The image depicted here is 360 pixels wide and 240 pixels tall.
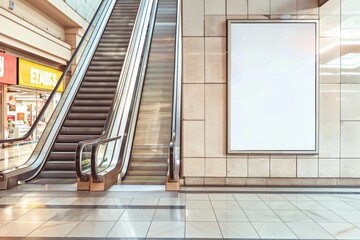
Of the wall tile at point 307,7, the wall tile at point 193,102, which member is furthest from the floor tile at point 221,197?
the wall tile at point 307,7

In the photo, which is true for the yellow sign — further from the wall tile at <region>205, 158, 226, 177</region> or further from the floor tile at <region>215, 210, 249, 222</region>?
the floor tile at <region>215, 210, 249, 222</region>

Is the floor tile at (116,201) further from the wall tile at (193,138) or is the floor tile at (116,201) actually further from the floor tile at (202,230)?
the wall tile at (193,138)

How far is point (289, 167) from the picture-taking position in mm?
5180

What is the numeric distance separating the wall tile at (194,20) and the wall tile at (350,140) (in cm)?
291

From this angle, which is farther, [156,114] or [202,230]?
[156,114]

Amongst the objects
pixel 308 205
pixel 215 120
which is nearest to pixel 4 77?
pixel 215 120

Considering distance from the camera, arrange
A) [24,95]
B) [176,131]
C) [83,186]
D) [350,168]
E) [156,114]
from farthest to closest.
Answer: [24,95]
[156,114]
[176,131]
[350,168]
[83,186]

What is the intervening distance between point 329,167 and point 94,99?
5.23m

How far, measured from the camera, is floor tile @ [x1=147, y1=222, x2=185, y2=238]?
9.75 feet

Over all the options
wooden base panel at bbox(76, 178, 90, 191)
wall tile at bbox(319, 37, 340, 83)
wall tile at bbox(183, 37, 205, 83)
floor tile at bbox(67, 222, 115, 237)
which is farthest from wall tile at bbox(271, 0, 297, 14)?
floor tile at bbox(67, 222, 115, 237)

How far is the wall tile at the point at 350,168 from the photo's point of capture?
16.9 feet

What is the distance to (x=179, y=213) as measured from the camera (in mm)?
3660

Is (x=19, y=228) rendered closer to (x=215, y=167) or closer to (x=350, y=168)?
(x=215, y=167)

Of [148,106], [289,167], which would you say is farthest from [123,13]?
[289,167]
